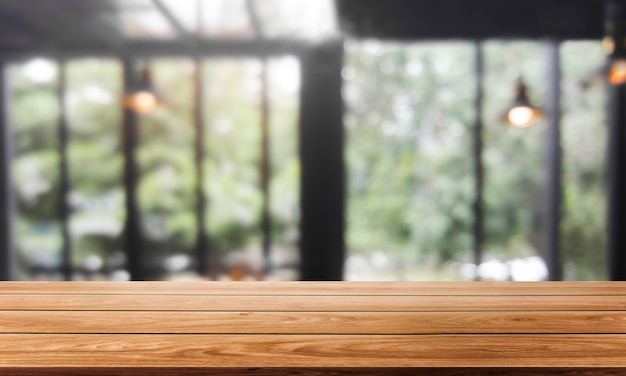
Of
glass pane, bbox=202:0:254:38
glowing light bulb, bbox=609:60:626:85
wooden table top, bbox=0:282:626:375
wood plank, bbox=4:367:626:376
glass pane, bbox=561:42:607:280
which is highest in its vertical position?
glass pane, bbox=202:0:254:38

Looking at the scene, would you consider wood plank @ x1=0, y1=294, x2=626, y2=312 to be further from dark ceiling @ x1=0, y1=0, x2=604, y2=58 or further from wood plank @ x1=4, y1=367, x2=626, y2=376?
dark ceiling @ x1=0, y1=0, x2=604, y2=58

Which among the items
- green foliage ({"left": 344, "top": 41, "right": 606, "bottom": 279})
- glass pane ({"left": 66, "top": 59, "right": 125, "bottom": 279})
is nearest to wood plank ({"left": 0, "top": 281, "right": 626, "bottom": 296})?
green foliage ({"left": 344, "top": 41, "right": 606, "bottom": 279})

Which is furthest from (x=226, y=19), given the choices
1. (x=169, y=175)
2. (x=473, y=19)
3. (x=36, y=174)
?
(x=36, y=174)

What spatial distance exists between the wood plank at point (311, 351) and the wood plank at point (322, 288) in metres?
0.37

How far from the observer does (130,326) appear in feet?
3.58

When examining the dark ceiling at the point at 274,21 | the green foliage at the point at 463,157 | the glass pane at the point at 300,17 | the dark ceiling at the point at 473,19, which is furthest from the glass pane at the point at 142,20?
the green foliage at the point at 463,157

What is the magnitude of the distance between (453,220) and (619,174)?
5.59ft

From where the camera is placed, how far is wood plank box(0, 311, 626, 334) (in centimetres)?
107

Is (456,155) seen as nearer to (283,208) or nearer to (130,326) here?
(283,208)

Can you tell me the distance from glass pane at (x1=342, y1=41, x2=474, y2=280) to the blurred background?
0.6 inches

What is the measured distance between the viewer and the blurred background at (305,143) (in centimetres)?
445

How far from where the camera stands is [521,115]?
12.4ft

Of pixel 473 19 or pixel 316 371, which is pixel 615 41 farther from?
pixel 316 371

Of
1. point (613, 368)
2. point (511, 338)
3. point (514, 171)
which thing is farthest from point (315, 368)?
point (514, 171)
